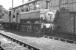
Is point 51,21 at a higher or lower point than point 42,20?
lower

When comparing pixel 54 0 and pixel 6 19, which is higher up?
pixel 54 0

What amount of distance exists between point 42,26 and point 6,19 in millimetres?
16910

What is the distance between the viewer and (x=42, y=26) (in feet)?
49.9

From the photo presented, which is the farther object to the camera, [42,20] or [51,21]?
[51,21]

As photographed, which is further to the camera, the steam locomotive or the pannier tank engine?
the pannier tank engine

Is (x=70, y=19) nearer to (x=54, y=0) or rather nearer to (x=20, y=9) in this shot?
(x=54, y=0)

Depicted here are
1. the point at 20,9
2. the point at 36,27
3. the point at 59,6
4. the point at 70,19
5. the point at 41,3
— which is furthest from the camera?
the point at 20,9

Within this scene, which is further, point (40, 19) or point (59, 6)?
point (59, 6)

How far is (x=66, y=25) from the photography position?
15750 mm

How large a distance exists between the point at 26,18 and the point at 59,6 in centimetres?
593

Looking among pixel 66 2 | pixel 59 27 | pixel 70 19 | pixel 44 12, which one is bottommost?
pixel 59 27

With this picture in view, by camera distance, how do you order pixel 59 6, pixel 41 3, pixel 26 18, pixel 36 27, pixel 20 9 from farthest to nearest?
pixel 20 9, pixel 41 3, pixel 26 18, pixel 59 6, pixel 36 27

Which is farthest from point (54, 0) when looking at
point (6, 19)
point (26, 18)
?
point (6, 19)

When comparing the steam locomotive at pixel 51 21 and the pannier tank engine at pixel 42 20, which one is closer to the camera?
the steam locomotive at pixel 51 21
